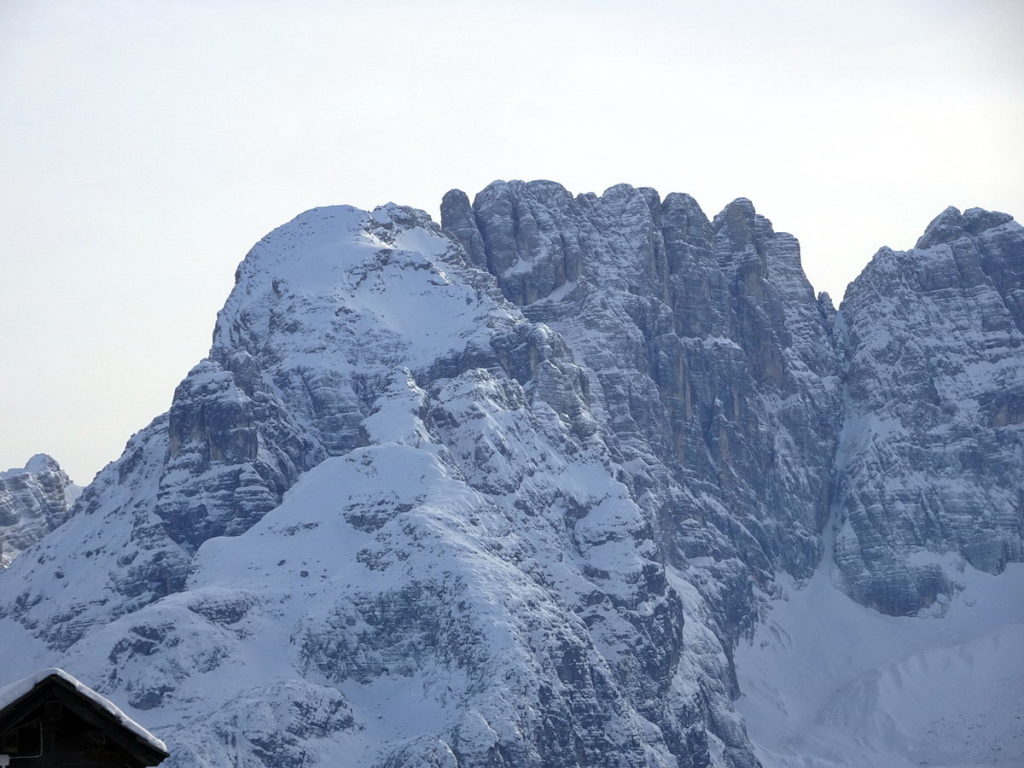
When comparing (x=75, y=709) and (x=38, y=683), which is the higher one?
(x=38, y=683)

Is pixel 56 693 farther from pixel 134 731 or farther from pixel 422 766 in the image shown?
pixel 422 766

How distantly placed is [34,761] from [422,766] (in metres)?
172

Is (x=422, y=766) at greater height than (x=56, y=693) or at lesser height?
lesser

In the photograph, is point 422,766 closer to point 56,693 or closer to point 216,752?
point 216,752

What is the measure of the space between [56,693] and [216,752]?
17226cm

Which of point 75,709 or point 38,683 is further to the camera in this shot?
point 75,709

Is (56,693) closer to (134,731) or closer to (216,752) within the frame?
(134,731)

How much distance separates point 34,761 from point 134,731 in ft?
5.74

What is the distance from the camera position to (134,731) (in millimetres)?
29203

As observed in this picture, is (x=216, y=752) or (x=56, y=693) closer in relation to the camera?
(x=56, y=693)

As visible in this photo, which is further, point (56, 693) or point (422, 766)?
point (422, 766)

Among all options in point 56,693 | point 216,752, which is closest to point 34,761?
point 56,693

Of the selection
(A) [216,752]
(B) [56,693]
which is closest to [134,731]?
(B) [56,693]

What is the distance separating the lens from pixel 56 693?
29.6 metres
